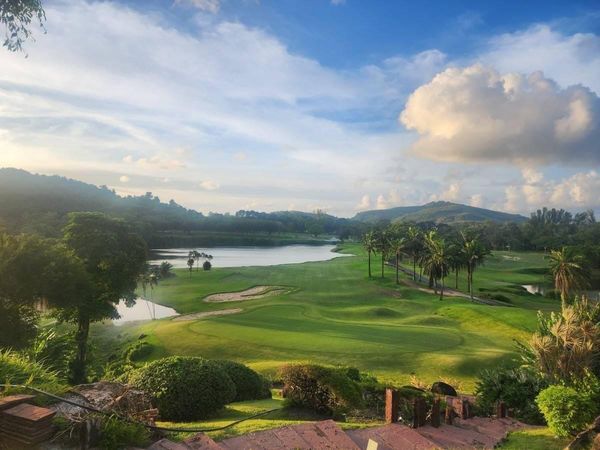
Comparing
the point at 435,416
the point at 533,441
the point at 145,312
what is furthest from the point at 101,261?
the point at 533,441

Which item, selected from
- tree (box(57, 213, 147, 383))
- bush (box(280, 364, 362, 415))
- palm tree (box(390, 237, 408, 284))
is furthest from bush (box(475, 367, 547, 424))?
palm tree (box(390, 237, 408, 284))

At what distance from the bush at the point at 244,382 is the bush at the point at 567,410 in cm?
930

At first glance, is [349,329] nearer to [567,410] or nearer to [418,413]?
[418,413]

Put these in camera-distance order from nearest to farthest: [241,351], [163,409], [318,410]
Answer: [163,409]
[318,410]
[241,351]

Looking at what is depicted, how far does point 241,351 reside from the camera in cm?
3027

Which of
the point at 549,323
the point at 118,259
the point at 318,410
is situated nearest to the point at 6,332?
the point at 118,259

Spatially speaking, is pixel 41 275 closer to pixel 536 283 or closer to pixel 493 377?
pixel 493 377

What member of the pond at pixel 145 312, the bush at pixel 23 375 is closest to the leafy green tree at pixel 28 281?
the bush at pixel 23 375

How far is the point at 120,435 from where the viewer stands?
27.2ft

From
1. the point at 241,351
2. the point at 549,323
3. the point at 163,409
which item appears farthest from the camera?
the point at 241,351

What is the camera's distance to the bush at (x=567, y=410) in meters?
11.6

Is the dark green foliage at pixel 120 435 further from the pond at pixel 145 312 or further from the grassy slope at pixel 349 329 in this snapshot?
the pond at pixel 145 312

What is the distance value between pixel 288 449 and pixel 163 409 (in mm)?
4830

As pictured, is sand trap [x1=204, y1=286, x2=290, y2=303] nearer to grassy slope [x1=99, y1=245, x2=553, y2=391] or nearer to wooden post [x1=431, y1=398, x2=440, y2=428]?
grassy slope [x1=99, y1=245, x2=553, y2=391]
